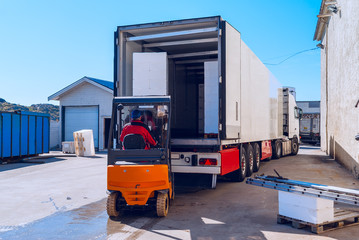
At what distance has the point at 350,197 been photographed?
5.23m

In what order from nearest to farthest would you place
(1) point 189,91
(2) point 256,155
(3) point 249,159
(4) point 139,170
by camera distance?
(4) point 139,170 < (3) point 249,159 < (1) point 189,91 < (2) point 256,155

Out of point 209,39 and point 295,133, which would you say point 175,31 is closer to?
point 209,39

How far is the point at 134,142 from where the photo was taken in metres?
6.36

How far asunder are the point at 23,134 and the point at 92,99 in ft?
28.7

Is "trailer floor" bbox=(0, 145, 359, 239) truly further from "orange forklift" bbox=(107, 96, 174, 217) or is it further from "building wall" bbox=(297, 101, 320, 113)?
"building wall" bbox=(297, 101, 320, 113)

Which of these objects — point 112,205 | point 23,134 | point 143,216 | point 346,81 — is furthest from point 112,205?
point 23,134

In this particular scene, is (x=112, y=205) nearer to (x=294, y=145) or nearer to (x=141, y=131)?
(x=141, y=131)

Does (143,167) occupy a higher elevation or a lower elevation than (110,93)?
lower

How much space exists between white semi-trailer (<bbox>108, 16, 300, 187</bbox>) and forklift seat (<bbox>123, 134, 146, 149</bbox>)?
17 cm

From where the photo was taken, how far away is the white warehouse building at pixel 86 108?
26.0 metres

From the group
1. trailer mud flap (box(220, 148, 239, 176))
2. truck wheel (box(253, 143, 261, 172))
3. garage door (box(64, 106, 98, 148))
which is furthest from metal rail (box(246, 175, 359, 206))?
garage door (box(64, 106, 98, 148))

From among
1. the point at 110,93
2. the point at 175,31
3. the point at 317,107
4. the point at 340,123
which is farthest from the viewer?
the point at 317,107

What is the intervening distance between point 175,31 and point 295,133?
14143 millimetres

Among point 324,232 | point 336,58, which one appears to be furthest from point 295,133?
point 324,232
